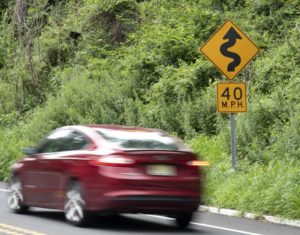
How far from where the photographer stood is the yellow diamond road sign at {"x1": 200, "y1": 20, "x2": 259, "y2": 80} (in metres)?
16.4

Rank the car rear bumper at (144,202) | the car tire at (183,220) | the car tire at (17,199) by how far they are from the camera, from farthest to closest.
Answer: the car tire at (17,199), the car tire at (183,220), the car rear bumper at (144,202)

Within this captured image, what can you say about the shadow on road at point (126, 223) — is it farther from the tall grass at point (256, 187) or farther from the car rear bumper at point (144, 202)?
the tall grass at point (256, 187)

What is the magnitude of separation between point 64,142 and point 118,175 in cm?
168

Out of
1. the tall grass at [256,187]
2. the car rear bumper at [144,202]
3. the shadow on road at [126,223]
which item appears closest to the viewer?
the car rear bumper at [144,202]

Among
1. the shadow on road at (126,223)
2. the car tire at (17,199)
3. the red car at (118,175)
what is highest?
the red car at (118,175)

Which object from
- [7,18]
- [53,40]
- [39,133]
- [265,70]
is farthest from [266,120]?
[7,18]

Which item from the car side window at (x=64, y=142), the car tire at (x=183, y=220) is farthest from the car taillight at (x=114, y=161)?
the car tire at (x=183, y=220)

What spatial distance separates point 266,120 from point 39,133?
9.17 m

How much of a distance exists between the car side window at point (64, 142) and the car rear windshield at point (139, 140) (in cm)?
35

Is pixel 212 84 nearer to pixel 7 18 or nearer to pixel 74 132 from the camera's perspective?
pixel 74 132

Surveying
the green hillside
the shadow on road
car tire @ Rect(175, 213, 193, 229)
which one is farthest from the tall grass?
car tire @ Rect(175, 213, 193, 229)

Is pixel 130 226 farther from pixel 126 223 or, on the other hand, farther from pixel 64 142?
pixel 64 142

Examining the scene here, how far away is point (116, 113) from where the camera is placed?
25.1 m

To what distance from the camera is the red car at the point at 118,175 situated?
1172cm
